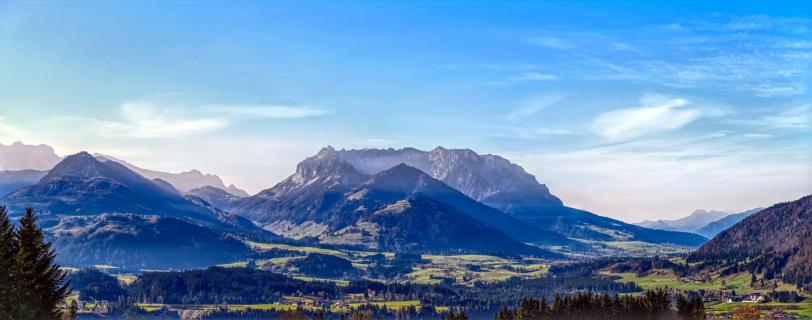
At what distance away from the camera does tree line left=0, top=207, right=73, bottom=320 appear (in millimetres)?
69375

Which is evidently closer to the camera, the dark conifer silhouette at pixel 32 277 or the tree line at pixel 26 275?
the tree line at pixel 26 275

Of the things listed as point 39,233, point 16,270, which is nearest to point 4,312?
point 16,270

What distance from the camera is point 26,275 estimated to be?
238 feet

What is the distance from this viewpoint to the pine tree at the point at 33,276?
2798 inches

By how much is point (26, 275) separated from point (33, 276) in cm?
147

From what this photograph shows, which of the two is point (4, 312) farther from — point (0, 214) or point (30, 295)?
point (0, 214)

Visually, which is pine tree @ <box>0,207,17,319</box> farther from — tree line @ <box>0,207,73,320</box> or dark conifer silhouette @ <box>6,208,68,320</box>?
dark conifer silhouette @ <box>6,208,68,320</box>

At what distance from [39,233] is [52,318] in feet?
27.9

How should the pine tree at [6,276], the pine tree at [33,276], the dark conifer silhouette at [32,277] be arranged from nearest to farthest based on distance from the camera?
the pine tree at [6,276] → the dark conifer silhouette at [32,277] → the pine tree at [33,276]

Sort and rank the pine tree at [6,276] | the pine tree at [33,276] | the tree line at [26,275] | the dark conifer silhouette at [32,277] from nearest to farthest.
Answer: the pine tree at [6,276] < the tree line at [26,275] < the dark conifer silhouette at [32,277] < the pine tree at [33,276]

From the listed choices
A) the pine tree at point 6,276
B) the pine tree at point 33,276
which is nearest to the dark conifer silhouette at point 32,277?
the pine tree at point 33,276

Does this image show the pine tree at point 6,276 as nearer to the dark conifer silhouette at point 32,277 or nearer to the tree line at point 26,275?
the tree line at point 26,275

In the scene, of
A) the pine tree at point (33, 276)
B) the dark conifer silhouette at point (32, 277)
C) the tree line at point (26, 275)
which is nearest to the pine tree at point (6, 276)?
the tree line at point (26, 275)

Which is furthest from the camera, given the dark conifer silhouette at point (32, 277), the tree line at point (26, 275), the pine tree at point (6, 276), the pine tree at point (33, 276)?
the pine tree at point (33, 276)
